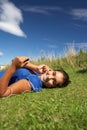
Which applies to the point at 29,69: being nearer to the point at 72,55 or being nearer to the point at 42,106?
the point at 42,106

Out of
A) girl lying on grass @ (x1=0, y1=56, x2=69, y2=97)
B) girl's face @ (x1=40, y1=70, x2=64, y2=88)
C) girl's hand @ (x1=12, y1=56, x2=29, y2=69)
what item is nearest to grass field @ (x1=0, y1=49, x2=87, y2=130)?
girl lying on grass @ (x1=0, y1=56, x2=69, y2=97)

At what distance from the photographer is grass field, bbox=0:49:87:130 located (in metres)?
5.26

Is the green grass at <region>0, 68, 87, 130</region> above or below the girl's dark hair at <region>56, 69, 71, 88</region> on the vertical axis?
below

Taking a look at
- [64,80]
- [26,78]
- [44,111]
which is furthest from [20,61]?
[64,80]

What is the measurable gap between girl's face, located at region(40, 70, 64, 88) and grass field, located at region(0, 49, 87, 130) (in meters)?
0.63

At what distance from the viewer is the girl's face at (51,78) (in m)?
8.59

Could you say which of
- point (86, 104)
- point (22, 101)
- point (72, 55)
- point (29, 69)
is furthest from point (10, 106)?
point (72, 55)

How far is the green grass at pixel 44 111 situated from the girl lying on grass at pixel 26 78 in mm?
218

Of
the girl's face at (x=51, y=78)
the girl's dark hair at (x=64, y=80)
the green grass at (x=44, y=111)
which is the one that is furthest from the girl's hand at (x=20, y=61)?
the girl's dark hair at (x=64, y=80)

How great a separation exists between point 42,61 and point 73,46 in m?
2.11

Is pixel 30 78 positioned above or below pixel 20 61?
below

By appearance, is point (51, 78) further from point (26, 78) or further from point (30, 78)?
point (26, 78)

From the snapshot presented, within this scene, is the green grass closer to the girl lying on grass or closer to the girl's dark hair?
the girl lying on grass

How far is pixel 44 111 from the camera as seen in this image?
6008 mm
